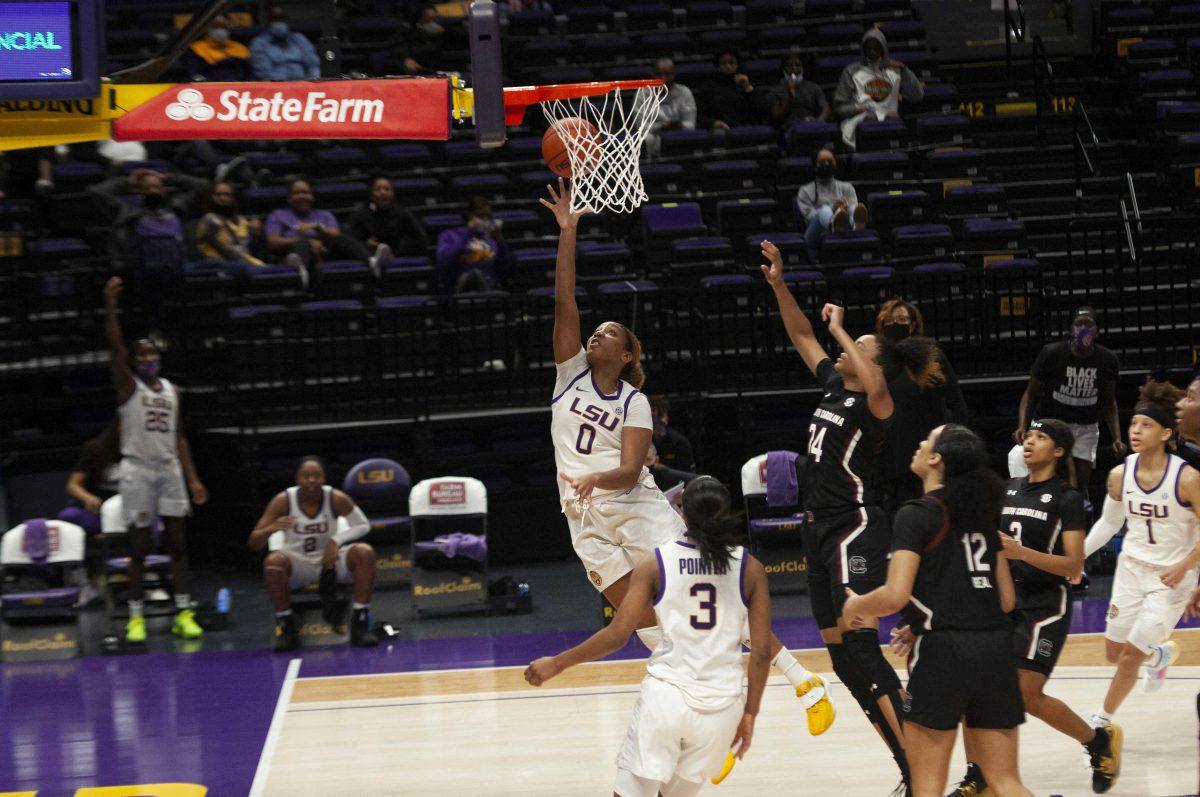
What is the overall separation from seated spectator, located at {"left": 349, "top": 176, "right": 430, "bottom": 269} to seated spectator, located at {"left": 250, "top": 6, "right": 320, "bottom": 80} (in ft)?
7.24

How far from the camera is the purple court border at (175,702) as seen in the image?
754 cm

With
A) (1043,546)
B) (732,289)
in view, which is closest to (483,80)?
(1043,546)

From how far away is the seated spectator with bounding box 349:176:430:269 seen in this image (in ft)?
44.5

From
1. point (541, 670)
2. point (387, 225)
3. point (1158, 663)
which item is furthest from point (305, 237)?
point (541, 670)

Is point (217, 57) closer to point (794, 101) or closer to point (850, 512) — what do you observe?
point (794, 101)

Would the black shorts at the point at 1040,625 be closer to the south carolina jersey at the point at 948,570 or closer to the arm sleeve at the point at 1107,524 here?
the arm sleeve at the point at 1107,524

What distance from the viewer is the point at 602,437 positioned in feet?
22.0

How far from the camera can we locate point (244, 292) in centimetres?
1265

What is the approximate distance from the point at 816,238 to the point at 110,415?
20.7 feet

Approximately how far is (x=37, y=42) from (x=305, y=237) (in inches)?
282

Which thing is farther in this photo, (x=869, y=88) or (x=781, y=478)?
(x=869, y=88)

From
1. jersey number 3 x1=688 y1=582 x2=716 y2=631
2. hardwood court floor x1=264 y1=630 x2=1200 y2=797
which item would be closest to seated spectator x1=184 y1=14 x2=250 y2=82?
hardwood court floor x1=264 y1=630 x2=1200 y2=797

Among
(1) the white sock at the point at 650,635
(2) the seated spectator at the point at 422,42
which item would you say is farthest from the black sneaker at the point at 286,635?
(2) the seated spectator at the point at 422,42

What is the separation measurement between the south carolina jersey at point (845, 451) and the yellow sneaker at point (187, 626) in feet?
18.0
